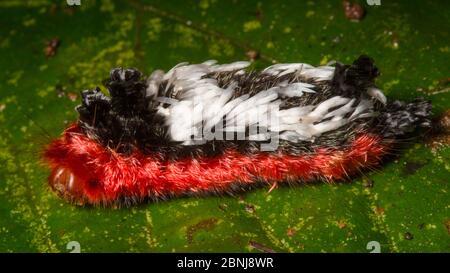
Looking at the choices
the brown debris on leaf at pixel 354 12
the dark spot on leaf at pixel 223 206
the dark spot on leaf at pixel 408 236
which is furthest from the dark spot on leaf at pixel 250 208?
the brown debris on leaf at pixel 354 12

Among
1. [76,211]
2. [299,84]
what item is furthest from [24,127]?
[299,84]

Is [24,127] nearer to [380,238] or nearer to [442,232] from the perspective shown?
[380,238]

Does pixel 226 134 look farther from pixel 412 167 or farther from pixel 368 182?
pixel 412 167

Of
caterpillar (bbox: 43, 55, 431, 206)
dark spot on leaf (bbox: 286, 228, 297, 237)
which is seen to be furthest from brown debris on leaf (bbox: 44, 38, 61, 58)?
dark spot on leaf (bbox: 286, 228, 297, 237)

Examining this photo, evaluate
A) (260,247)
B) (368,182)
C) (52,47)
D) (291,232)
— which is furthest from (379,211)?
(52,47)

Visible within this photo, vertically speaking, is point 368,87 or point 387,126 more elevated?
point 368,87

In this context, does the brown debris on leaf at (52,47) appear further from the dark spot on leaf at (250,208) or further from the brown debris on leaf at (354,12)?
the brown debris on leaf at (354,12)

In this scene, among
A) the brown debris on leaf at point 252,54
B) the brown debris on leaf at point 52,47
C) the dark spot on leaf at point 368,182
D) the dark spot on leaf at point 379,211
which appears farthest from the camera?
the brown debris on leaf at point 52,47
